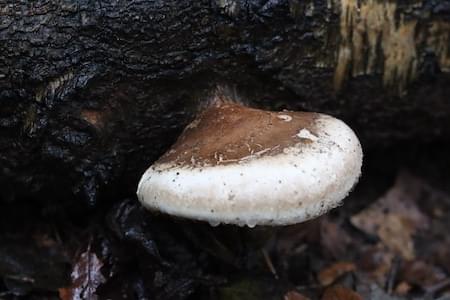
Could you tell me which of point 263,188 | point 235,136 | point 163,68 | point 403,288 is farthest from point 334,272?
point 163,68

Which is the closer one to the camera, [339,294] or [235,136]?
[235,136]

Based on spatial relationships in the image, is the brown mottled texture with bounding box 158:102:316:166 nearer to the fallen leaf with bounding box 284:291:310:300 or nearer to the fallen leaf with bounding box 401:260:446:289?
the fallen leaf with bounding box 284:291:310:300

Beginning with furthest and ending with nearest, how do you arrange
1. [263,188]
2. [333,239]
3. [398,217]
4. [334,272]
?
[398,217] < [333,239] < [334,272] < [263,188]

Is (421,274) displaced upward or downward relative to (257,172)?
downward

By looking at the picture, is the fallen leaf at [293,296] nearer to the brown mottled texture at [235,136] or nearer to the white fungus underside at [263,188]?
the white fungus underside at [263,188]

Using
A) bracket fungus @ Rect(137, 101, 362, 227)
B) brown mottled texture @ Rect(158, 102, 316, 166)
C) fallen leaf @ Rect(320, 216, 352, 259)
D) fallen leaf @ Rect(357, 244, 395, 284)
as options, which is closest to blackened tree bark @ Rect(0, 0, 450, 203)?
brown mottled texture @ Rect(158, 102, 316, 166)

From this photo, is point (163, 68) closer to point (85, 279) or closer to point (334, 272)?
point (85, 279)
